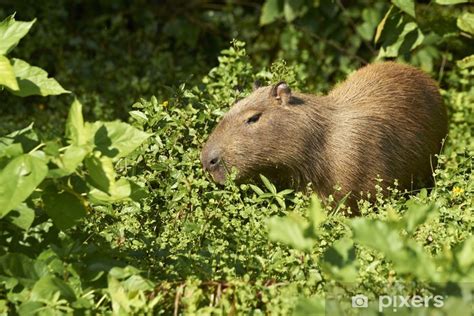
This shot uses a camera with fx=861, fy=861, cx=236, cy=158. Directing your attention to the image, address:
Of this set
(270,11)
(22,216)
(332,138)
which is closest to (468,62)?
(332,138)

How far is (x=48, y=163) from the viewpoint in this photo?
2812 mm

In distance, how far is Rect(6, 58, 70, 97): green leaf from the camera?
3.04 meters

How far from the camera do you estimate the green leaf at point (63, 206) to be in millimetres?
2977

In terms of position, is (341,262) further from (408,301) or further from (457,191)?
(457,191)

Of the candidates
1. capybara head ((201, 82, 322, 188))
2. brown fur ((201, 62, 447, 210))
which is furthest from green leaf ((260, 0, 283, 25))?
capybara head ((201, 82, 322, 188))

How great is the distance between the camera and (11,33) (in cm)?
303

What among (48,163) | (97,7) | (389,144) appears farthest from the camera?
(97,7)

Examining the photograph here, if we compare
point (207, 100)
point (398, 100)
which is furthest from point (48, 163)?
point (398, 100)

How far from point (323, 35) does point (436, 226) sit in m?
4.05

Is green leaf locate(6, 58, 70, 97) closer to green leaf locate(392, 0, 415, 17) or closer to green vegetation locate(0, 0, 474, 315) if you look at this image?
green vegetation locate(0, 0, 474, 315)

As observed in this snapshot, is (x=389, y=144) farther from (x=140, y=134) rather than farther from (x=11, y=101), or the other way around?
(x=11, y=101)

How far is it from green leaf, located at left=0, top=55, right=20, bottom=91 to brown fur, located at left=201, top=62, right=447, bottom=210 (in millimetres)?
1679

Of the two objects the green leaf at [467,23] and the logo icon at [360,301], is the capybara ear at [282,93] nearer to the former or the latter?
the green leaf at [467,23]

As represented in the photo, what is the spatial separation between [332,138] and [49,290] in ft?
7.61
